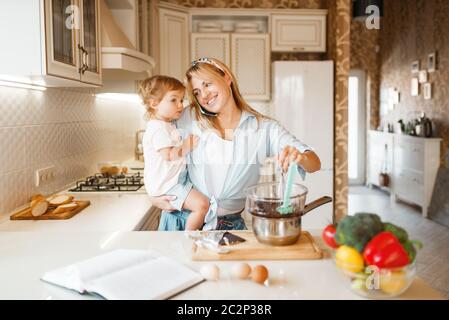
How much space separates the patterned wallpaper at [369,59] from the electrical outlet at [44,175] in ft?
19.4

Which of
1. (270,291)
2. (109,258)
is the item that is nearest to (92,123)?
(109,258)

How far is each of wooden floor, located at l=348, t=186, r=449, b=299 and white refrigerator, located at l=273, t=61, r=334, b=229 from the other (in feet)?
1.99

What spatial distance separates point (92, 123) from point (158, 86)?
1.20 m

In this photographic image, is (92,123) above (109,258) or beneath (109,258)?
above

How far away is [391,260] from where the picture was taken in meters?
0.81

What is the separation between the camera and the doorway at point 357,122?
7.36m

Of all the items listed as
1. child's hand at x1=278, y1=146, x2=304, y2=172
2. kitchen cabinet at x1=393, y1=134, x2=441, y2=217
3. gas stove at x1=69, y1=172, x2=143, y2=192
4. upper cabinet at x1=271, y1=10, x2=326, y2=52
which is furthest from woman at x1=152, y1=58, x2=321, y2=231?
kitchen cabinet at x1=393, y1=134, x2=441, y2=217

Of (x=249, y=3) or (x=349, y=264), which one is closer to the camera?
(x=349, y=264)

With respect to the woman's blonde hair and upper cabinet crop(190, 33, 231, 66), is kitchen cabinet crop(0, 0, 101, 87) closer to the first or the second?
the woman's blonde hair

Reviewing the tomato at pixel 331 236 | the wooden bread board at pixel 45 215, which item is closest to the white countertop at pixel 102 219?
the wooden bread board at pixel 45 215

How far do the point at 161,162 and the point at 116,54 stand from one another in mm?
727

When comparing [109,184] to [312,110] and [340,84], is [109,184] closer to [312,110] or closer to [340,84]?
[312,110]

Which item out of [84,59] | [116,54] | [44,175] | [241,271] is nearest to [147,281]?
[241,271]

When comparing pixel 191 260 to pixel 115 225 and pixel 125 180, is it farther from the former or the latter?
pixel 125 180
